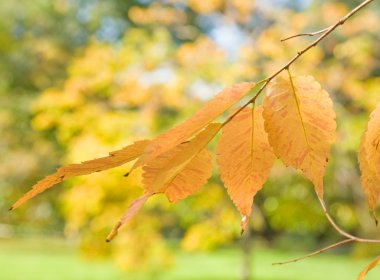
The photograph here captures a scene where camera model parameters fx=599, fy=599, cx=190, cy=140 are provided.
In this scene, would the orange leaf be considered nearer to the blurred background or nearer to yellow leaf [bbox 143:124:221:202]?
yellow leaf [bbox 143:124:221:202]

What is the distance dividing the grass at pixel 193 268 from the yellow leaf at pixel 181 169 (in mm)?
6915

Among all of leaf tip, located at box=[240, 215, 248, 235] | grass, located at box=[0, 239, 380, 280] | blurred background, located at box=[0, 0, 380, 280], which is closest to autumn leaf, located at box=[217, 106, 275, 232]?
leaf tip, located at box=[240, 215, 248, 235]

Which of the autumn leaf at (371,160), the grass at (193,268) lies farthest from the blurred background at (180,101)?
the autumn leaf at (371,160)

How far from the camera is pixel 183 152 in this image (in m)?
0.26

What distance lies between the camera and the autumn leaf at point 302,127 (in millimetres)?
272

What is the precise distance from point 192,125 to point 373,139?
9 centimetres

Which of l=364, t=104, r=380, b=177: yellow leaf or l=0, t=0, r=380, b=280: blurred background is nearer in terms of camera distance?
l=364, t=104, r=380, b=177: yellow leaf

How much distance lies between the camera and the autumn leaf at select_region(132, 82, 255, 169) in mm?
233

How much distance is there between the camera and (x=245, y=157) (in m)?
0.29

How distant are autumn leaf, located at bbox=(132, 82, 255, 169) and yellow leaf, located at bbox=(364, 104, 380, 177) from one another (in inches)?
2.4

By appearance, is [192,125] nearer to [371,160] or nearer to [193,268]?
[371,160]

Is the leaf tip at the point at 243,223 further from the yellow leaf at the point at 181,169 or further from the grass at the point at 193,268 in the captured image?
the grass at the point at 193,268

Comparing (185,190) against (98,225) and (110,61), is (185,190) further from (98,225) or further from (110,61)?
(98,225)

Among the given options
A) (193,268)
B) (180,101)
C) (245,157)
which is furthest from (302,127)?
(193,268)
